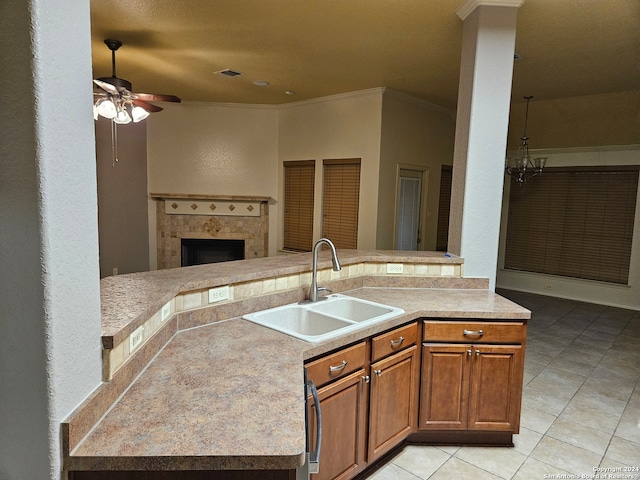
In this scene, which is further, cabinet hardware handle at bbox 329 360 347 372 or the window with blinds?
the window with blinds

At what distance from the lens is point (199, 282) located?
1945 mm

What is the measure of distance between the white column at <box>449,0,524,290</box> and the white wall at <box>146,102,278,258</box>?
148 inches

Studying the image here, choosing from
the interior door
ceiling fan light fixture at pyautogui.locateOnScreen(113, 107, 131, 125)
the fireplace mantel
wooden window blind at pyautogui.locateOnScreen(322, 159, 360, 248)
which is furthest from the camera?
the fireplace mantel

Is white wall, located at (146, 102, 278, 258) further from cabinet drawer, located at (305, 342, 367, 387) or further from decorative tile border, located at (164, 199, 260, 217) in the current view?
cabinet drawer, located at (305, 342, 367, 387)

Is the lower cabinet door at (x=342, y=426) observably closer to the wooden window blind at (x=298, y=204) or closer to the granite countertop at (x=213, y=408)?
the granite countertop at (x=213, y=408)

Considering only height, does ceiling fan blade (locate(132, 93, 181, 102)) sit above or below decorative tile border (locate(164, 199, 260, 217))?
above

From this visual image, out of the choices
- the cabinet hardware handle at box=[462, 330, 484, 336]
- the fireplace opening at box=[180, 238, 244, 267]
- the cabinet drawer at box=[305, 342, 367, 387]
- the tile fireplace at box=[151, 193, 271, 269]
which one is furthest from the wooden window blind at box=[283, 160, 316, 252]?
the cabinet drawer at box=[305, 342, 367, 387]

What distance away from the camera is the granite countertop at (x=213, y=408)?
1.04 meters

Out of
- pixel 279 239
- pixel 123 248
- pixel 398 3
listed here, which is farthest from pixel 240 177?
pixel 398 3

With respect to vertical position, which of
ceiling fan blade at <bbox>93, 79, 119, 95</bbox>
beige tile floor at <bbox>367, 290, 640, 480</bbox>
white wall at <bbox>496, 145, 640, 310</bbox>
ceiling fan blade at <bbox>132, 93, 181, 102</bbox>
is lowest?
beige tile floor at <bbox>367, 290, 640, 480</bbox>

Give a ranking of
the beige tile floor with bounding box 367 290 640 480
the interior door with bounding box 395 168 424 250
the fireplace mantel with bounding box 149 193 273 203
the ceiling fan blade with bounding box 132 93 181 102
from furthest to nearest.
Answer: the fireplace mantel with bounding box 149 193 273 203, the interior door with bounding box 395 168 424 250, the ceiling fan blade with bounding box 132 93 181 102, the beige tile floor with bounding box 367 290 640 480

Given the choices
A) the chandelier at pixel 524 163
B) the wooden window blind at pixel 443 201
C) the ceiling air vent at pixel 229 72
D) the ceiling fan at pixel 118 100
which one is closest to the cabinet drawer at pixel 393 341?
the ceiling fan at pixel 118 100

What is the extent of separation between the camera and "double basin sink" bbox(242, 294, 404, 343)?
214cm

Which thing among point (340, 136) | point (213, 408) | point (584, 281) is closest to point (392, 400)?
point (213, 408)
